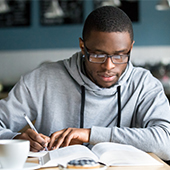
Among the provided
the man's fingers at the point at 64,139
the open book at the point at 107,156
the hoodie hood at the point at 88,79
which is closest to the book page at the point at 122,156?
the open book at the point at 107,156

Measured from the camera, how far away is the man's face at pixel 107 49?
1.40 metres

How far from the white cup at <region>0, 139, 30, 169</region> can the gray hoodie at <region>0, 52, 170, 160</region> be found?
25.7 inches

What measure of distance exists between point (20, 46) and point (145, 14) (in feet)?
6.24

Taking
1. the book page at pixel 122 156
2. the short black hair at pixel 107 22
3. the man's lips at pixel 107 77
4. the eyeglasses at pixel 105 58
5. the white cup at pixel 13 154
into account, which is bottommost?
the book page at pixel 122 156

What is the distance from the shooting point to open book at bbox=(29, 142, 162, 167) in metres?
1.02

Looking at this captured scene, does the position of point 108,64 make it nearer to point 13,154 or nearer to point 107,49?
point 107,49

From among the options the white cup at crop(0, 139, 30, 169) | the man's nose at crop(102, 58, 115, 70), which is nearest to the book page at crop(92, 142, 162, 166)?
the white cup at crop(0, 139, 30, 169)

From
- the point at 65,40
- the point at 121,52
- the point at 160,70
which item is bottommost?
the point at 160,70

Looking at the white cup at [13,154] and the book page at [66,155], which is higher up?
the white cup at [13,154]

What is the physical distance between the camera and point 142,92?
63.2 inches

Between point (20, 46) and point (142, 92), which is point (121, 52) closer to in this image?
point (142, 92)

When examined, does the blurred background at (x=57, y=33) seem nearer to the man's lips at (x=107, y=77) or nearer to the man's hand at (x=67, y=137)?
the man's lips at (x=107, y=77)

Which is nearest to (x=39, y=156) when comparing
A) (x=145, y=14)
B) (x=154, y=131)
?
(x=154, y=131)

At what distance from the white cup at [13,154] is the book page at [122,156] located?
0.26 m
